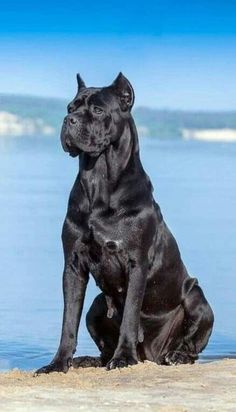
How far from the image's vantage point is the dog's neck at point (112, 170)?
27.0ft

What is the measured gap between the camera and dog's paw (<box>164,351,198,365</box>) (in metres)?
8.68

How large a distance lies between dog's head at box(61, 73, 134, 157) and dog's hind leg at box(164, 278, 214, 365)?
121 centimetres

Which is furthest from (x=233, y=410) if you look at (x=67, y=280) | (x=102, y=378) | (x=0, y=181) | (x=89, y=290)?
(x=0, y=181)

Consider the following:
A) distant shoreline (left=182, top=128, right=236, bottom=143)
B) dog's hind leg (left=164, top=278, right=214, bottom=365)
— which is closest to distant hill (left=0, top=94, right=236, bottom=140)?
distant shoreline (left=182, top=128, right=236, bottom=143)

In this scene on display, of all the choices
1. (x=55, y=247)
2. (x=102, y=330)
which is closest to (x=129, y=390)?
(x=102, y=330)

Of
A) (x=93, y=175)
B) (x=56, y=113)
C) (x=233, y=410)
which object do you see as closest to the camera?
(x=233, y=410)

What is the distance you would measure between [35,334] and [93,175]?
303cm

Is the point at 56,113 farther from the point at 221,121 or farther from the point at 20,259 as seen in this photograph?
the point at 20,259

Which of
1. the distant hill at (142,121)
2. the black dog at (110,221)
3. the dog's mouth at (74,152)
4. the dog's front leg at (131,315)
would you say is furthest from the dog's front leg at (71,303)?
the distant hill at (142,121)

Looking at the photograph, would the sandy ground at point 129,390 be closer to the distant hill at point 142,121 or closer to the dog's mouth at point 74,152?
the dog's mouth at point 74,152

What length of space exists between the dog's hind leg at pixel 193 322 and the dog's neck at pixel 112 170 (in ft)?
3.04

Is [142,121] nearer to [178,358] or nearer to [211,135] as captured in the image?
[211,135]

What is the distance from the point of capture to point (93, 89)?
8.27 metres

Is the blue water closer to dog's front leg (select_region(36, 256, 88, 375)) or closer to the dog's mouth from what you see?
dog's front leg (select_region(36, 256, 88, 375))
